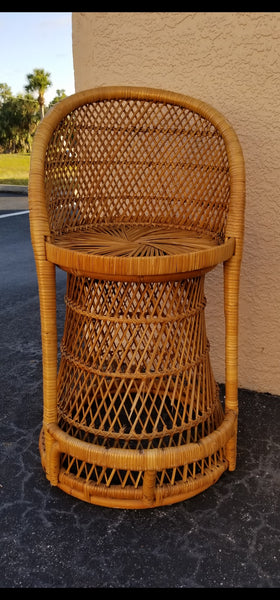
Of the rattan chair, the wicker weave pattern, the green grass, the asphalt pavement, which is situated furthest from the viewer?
the green grass

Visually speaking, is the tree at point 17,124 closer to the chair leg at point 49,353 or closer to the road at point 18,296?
the road at point 18,296

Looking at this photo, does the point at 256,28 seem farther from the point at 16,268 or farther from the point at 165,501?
the point at 16,268

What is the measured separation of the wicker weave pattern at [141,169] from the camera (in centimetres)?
171

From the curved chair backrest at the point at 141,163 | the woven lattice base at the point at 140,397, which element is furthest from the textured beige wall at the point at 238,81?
the woven lattice base at the point at 140,397

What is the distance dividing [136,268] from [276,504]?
805 millimetres

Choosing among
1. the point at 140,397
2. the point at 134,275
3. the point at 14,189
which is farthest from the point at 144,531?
the point at 14,189

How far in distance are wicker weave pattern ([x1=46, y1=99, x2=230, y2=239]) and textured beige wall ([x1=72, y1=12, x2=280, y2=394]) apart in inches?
5.7

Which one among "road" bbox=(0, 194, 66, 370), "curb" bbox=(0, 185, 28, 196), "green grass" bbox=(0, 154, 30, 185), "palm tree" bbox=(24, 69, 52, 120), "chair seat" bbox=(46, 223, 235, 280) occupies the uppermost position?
"palm tree" bbox=(24, 69, 52, 120)

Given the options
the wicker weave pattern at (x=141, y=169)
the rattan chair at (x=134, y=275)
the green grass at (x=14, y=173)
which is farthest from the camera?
the green grass at (x=14, y=173)

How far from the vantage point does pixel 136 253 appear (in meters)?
1.36

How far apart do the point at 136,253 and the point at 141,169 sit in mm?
657

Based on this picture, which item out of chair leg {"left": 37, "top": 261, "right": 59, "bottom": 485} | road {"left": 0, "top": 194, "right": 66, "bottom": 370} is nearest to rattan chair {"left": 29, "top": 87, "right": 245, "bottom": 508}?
chair leg {"left": 37, "top": 261, "right": 59, "bottom": 485}

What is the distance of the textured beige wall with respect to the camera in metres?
1.78

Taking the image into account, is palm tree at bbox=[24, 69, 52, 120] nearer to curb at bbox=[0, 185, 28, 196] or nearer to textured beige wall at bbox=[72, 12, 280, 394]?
curb at bbox=[0, 185, 28, 196]
